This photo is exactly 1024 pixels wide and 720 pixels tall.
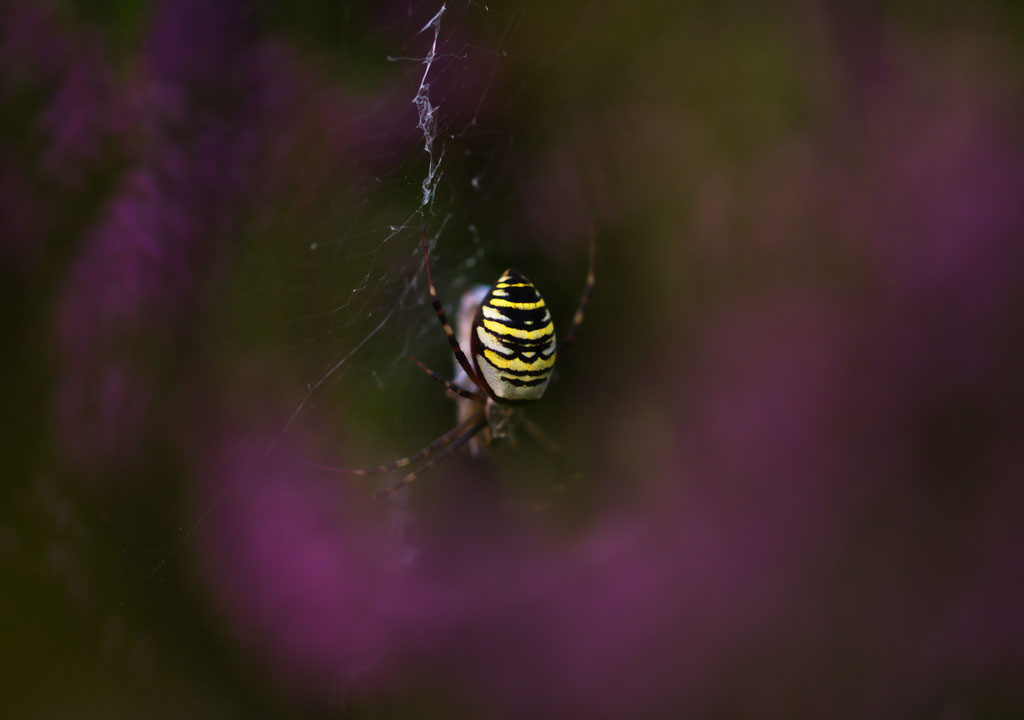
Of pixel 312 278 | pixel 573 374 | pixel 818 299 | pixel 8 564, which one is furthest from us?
pixel 573 374

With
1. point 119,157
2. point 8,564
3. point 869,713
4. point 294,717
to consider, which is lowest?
point 869,713

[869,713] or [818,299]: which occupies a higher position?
[818,299]

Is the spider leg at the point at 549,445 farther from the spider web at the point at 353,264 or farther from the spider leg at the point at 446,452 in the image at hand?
the spider web at the point at 353,264

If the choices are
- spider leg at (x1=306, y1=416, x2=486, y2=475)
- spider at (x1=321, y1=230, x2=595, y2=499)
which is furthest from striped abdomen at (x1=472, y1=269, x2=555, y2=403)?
spider leg at (x1=306, y1=416, x2=486, y2=475)

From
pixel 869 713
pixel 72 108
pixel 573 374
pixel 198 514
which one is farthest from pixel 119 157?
pixel 869 713

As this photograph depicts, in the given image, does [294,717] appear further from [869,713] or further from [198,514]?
[869,713]
